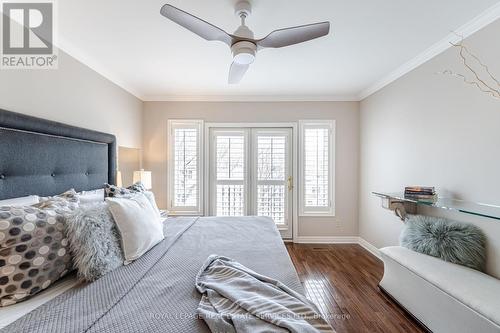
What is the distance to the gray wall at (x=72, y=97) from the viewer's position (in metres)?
1.65

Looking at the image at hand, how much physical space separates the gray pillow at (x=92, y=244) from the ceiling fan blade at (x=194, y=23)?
1304 millimetres

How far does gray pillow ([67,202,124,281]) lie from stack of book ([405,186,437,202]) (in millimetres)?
2511

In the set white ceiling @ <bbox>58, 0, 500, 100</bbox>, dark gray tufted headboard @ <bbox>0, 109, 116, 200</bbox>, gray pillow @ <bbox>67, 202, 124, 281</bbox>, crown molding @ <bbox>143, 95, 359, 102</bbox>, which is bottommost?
gray pillow @ <bbox>67, 202, 124, 281</bbox>

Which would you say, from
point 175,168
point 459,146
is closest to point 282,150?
point 175,168

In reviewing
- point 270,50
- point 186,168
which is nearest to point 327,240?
point 186,168

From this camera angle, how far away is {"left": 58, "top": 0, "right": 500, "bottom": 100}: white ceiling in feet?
5.45

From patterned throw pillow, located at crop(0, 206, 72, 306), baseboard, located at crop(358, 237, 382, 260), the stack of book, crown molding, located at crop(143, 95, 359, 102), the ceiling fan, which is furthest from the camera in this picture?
crown molding, located at crop(143, 95, 359, 102)

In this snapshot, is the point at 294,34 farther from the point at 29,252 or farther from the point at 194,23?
the point at 29,252

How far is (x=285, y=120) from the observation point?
3723 millimetres

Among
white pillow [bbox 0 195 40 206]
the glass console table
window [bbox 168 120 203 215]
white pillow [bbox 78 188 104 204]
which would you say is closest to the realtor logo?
white pillow [bbox 0 195 40 206]

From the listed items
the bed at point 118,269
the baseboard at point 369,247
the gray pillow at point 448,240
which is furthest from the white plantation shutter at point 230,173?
the gray pillow at point 448,240

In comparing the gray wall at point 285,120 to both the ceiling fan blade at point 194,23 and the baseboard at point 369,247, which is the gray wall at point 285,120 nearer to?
the baseboard at point 369,247

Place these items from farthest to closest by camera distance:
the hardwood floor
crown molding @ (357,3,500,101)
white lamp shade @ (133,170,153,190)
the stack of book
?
white lamp shade @ (133,170,153,190) → the stack of book → the hardwood floor → crown molding @ (357,3,500,101)

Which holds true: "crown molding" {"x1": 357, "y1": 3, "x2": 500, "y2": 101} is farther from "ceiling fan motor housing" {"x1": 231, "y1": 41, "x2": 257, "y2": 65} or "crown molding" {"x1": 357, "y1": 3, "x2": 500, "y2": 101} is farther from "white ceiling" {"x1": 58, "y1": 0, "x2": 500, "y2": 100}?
"ceiling fan motor housing" {"x1": 231, "y1": 41, "x2": 257, "y2": 65}
